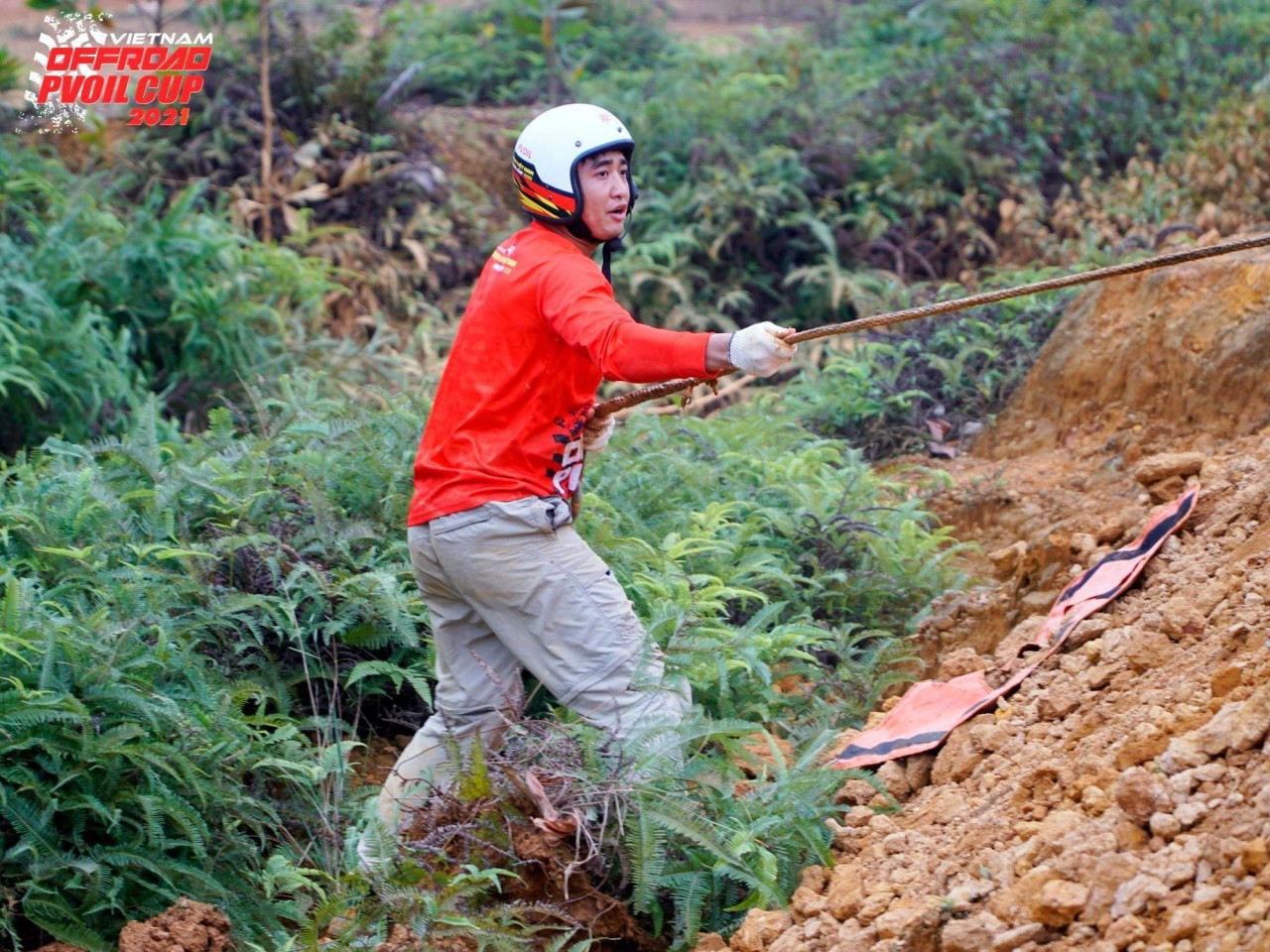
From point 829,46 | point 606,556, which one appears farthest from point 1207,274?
point 829,46

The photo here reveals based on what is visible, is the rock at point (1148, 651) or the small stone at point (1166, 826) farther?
the rock at point (1148, 651)

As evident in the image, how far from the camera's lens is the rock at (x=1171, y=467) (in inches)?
232

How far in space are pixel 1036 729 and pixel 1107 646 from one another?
1.24ft

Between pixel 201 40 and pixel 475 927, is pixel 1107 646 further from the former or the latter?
pixel 201 40

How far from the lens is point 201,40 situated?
438 inches

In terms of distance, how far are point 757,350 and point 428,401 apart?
3.04 meters

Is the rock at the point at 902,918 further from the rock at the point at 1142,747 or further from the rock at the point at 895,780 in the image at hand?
the rock at the point at 895,780

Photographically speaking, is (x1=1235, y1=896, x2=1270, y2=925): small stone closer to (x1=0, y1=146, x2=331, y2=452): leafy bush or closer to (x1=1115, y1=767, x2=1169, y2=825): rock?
(x1=1115, y1=767, x2=1169, y2=825): rock

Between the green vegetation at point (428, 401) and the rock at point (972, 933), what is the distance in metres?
0.76

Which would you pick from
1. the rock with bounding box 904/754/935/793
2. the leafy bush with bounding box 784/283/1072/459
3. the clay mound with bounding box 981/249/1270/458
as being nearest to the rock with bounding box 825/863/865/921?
the rock with bounding box 904/754/935/793

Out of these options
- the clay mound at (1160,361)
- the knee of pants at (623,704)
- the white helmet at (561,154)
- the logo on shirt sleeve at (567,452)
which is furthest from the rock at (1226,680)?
the clay mound at (1160,361)

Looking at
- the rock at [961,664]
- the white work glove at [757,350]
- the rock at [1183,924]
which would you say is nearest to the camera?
the rock at [1183,924]

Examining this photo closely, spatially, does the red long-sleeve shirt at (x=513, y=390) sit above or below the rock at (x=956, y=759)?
above

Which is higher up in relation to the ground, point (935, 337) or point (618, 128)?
point (618, 128)
